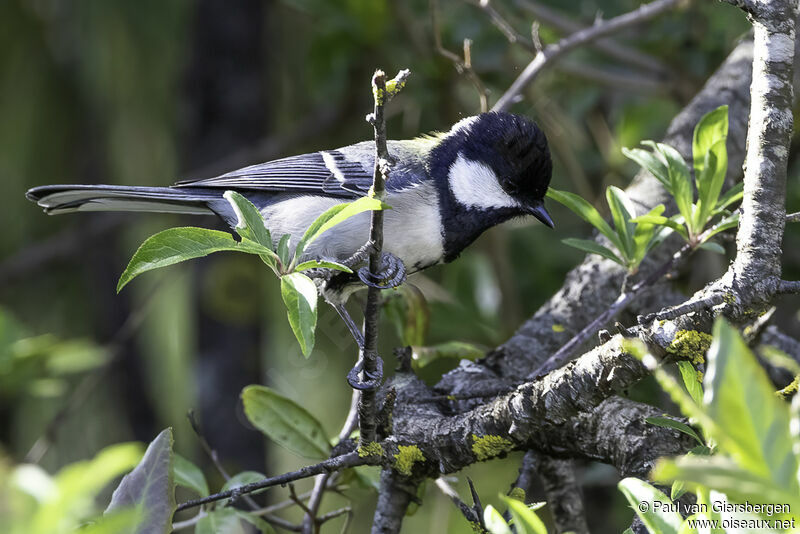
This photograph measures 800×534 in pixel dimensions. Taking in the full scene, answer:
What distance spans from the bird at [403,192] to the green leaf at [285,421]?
394 millimetres

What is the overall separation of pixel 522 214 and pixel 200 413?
Result: 181 cm

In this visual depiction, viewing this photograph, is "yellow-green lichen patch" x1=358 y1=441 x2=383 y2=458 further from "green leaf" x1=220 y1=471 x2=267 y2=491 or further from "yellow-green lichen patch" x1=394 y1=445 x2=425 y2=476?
"green leaf" x1=220 y1=471 x2=267 y2=491

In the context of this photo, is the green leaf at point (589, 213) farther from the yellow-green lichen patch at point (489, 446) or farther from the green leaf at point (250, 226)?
the green leaf at point (250, 226)

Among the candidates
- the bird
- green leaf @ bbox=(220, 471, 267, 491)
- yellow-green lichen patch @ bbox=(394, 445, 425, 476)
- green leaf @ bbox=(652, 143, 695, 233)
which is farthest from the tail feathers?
green leaf @ bbox=(652, 143, 695, 233)

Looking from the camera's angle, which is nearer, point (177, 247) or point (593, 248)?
point (177, 247)

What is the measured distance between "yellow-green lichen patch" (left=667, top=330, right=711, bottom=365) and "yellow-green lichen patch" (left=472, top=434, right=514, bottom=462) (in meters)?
0.41

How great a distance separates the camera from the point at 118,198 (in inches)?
86.5

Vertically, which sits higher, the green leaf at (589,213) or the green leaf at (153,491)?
the green leaf at (589,213)

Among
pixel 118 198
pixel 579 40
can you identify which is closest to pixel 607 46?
pixel 579 40

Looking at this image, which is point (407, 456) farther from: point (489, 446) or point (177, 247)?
point (177, 247)

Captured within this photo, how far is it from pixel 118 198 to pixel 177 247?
1070 mm

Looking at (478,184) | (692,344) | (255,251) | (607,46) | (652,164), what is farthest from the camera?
(607,46)

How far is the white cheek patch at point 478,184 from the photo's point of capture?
2.23 metres

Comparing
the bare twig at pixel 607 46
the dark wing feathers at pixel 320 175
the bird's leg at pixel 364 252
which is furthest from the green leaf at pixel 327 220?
the bare twig at pixel 607 46
